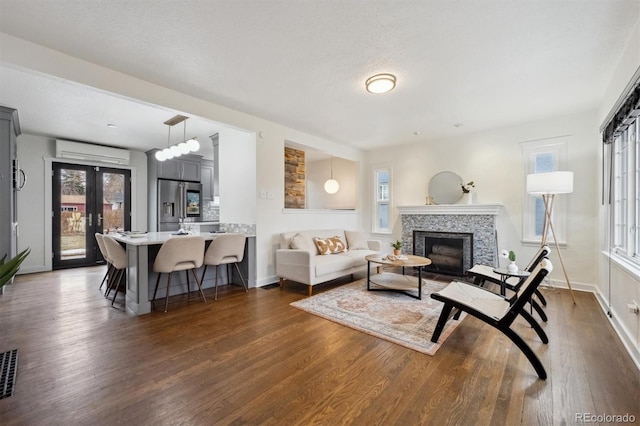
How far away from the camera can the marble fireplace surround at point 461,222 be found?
15.2ft

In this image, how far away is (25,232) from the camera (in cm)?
527

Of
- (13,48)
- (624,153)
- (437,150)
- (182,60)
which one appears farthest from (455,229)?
(13,48)

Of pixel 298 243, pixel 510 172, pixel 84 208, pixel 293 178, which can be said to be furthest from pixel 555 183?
pixel 84 208

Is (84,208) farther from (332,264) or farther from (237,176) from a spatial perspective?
(332,264)

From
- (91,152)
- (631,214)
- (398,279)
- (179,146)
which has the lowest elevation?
(398,279)

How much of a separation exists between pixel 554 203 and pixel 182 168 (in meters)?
7.59

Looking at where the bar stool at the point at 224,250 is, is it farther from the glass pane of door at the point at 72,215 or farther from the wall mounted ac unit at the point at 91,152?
the wall mounted ac unit at the point at 91,152

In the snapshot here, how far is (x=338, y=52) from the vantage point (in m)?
2.53

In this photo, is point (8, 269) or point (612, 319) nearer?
point (8, 269)

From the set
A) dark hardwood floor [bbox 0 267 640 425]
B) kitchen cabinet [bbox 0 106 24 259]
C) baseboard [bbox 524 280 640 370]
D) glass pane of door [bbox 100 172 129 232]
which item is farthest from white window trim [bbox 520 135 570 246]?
glass pane of door [bbox 100 172 129 232]

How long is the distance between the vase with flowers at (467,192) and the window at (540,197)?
80cm

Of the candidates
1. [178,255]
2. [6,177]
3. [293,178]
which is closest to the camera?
[178,255]

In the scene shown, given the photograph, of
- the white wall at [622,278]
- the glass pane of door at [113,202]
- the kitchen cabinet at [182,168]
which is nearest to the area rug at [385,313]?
the white wall at [622,278]

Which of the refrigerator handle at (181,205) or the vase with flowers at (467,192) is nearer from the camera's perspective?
the vase with flowers at (467,192)
